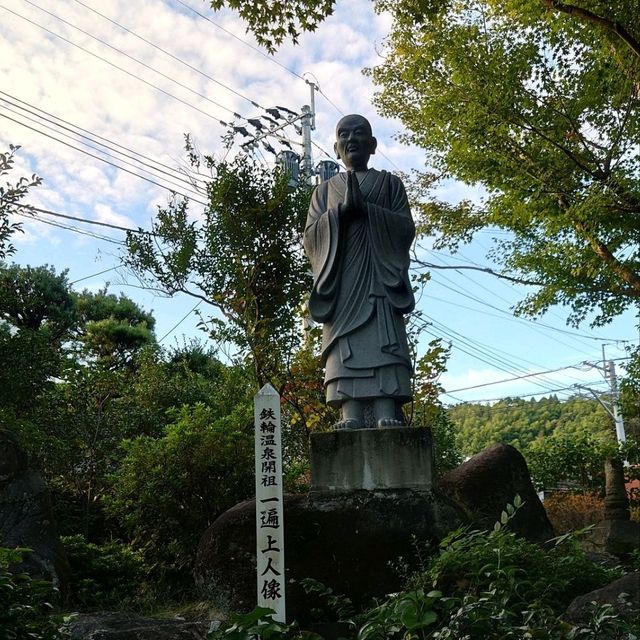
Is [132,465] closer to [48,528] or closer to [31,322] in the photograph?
[48,528]

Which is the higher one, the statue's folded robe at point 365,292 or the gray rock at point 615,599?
the statue's folded robe at point 365,292

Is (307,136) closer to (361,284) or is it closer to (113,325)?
(113,325)

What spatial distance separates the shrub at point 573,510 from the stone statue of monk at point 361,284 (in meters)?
5.83

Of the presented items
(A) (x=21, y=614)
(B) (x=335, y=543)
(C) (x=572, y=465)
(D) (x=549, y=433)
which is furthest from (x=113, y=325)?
(D) (x=549, y=433)

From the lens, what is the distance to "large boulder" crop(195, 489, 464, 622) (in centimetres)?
468

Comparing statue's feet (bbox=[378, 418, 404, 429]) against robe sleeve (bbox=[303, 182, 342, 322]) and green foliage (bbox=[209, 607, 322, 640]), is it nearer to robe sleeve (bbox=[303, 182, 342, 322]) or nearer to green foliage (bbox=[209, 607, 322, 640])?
robe sleeve (bbox=[303, 182, 342, 322])

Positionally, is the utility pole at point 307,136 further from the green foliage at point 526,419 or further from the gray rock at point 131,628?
the green foliage at point 526,419

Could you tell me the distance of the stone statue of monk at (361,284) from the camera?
5.46 metres

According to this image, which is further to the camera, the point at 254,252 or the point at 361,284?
the point at 254,252

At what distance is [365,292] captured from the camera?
18.7 ft

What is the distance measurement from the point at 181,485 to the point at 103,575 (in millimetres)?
1165

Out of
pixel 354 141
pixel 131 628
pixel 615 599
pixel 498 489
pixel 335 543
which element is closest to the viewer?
pixel 615 599

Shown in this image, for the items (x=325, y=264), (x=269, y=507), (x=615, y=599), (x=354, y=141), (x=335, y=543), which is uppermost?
(x=354, y=141)

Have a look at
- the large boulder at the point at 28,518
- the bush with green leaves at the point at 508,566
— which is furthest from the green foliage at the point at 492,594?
the large boulder at the point at 28,518
